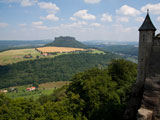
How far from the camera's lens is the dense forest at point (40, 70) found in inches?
5763

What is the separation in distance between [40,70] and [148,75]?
544 ft

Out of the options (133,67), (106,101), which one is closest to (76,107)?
(106,101)

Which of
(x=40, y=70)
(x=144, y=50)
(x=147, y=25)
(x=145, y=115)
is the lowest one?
(x=40, y=70)

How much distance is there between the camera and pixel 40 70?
572 feet

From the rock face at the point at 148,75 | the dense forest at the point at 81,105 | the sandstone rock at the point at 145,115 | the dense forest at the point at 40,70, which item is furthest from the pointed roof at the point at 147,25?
the dense forest at the point at 40,70

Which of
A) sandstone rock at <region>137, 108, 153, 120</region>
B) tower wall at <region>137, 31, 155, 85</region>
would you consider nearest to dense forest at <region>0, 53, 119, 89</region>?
tower wall at <region>137, 31, 155, 85</region>

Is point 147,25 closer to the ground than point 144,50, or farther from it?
farther from it

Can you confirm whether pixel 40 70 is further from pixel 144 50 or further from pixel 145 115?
pixel 145 115

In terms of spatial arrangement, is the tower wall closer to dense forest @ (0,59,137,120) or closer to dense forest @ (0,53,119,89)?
dense forest @ (0,59,137,120)

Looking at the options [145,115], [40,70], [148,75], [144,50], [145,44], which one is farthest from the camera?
[40,70]

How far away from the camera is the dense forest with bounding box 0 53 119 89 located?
480 feet

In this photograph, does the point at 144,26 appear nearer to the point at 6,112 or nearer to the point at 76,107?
the point at 76,107

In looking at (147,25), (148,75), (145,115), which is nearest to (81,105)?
(145,115)

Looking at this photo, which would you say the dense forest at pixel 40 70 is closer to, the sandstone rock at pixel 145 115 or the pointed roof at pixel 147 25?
the pointed roof at pixel 147 25
